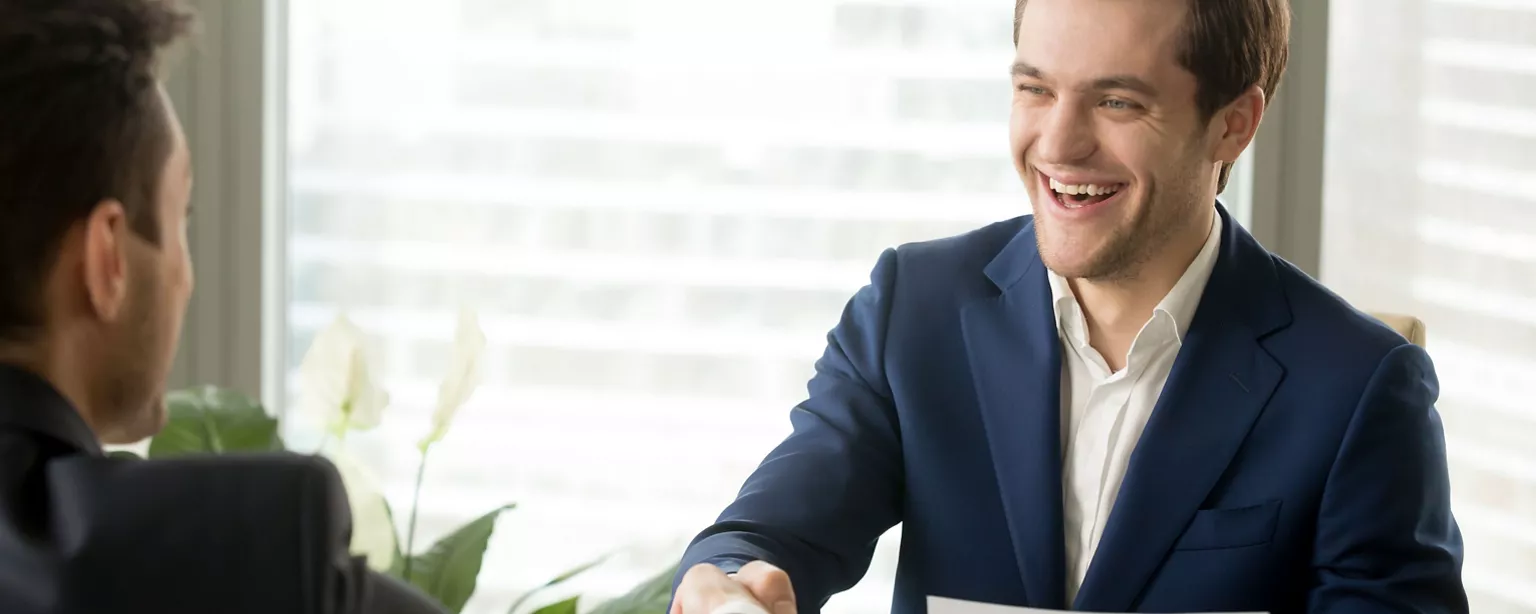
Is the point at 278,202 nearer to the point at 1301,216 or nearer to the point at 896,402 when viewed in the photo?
the point at 896,402

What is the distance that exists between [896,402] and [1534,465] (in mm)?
1361

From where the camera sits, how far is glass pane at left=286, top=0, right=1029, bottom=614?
2250mm

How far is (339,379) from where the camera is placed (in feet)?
4.98

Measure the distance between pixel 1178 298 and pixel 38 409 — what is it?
1108mm

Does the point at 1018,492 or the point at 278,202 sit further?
the point at 278,202

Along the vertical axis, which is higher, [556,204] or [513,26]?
[513,26]

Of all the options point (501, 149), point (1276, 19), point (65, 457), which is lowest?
point (65, 457)

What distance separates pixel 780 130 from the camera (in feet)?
7.41

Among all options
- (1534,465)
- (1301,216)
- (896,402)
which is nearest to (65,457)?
(896,402)

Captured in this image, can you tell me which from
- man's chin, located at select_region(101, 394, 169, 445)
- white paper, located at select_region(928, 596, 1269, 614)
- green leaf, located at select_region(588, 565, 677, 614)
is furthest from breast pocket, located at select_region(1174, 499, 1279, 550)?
man's chin, located at select_region(101, 394, 169, 445)

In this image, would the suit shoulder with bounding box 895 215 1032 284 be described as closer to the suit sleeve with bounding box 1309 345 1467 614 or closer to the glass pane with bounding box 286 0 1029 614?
the suit sleeve with bounding box 1309 345 1467 614

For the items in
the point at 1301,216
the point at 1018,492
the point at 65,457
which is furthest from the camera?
the point at 1301,216

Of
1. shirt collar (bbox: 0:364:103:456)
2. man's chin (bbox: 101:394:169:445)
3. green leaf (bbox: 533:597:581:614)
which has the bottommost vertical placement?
green leaf (bbox: 533:597:581:614)

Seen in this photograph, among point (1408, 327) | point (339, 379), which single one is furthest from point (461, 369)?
point (1408, 327)
